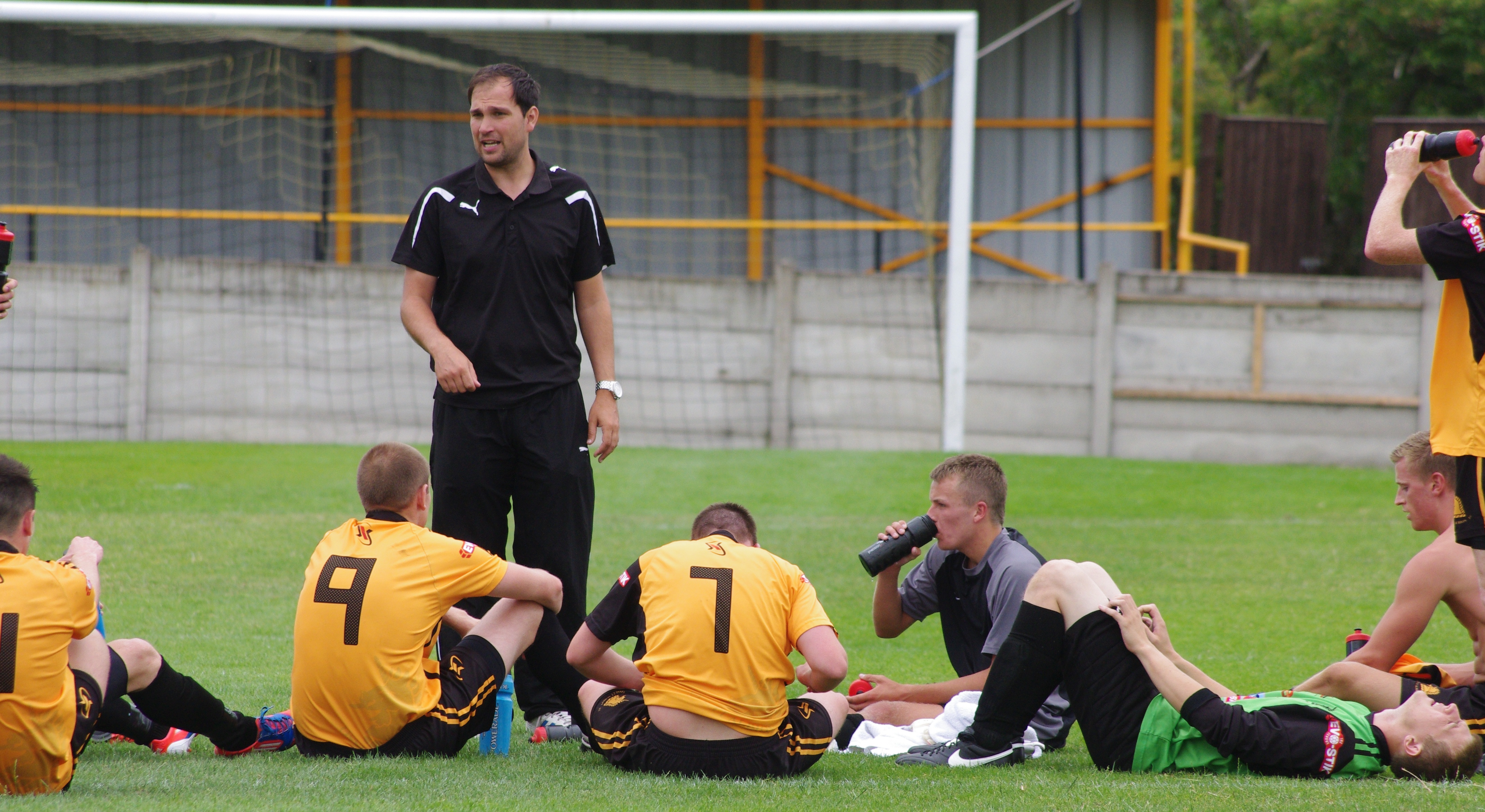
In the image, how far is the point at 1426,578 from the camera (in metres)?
4.23

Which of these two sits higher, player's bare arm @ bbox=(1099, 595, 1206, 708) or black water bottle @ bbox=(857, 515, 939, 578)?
black water bottle @ bbox=(857, 515, 939, 578)

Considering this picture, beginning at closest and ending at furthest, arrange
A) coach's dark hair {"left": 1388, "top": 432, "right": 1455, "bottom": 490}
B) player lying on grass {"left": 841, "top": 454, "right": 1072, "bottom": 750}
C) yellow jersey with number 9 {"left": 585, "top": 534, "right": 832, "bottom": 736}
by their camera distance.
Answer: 1. yellow jersey with number 9 {"left": 585, "top": 534, "right": 832, "bottom": 736}
2. coach's dark hair {"left": 1388, "top": 432, "right": 1455, "bottom": 490}
3. player lying on grass {"left": 841, "top": 454, "right": 1072, "bottom": 750}

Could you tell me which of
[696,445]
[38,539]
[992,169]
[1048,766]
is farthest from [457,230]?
[992,169]

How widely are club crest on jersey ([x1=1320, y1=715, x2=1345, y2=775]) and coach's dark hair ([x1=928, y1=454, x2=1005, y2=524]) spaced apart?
1.17 m

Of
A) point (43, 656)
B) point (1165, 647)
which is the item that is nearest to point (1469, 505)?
point (1165, 647)

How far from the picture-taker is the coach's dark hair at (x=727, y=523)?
13.3 feet

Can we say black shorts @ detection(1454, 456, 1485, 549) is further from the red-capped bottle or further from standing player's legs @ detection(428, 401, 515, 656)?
the red-capped bottle

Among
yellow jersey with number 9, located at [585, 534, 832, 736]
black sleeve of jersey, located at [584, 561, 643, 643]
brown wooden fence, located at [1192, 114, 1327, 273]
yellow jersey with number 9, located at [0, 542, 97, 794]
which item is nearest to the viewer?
yellow jersey with number 9, located at [0, 542, 97, 794]

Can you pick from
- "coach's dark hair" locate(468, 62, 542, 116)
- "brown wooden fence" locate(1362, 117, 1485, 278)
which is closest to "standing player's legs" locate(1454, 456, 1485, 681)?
"coach's dark hair" locate(468, 62, 542, 116)

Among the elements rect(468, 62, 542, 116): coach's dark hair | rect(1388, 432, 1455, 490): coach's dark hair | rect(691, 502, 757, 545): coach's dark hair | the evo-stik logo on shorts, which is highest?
rect(468, 62, 542, 116): coach's dark hair

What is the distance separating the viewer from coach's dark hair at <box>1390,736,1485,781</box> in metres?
3.73

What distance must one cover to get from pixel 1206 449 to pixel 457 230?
12.8 metres

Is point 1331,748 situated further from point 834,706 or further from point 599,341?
point 599,341

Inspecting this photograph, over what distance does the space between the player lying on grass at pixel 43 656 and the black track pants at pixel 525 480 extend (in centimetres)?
113
